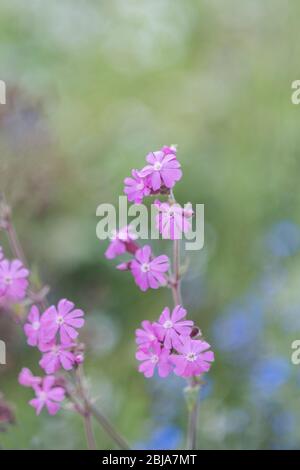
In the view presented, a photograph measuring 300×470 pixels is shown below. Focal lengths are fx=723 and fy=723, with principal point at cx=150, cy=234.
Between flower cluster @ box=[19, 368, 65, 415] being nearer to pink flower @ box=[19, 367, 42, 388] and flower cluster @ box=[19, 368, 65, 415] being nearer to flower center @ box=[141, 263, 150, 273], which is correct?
pink flower @ box=[19, 367, 42, 388]

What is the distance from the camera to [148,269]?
95 centimetres

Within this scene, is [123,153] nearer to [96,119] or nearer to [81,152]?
[81,152]

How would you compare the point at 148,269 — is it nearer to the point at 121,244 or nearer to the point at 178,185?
the point at 121,244

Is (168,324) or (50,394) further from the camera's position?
(50,394)

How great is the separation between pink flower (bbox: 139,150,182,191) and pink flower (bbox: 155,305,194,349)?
16cm

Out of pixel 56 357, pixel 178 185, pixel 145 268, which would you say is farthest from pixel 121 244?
pixel 178 185

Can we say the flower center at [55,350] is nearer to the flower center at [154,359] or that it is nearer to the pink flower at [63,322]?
the pink flower at [63,322]

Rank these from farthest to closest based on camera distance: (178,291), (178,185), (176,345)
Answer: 1. (178,185)
2. (178,291)
3. (176,345)

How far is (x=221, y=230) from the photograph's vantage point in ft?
7.93

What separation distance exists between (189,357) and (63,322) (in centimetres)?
17

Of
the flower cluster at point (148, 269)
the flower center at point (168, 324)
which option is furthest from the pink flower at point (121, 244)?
the flower center at point (168, 324)

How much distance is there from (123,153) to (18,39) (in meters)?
1.00

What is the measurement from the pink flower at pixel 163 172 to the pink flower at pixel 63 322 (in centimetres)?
20

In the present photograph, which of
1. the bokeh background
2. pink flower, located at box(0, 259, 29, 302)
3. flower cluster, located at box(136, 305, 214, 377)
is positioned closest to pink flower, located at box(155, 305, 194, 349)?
flower cluster, located at box(136, 305, 214, 377)
